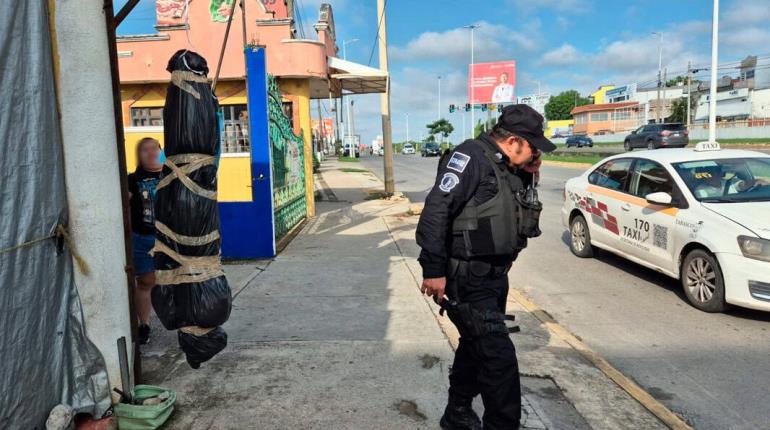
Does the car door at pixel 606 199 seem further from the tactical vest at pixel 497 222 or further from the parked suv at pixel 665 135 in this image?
the parked suv at pixel 665 135

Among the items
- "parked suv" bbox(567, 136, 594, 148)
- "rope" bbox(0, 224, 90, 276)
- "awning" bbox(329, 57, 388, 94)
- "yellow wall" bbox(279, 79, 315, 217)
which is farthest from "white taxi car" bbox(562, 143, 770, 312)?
"parked suv" bbox(567, 136, 594, 148)

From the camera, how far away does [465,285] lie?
278 centimetres

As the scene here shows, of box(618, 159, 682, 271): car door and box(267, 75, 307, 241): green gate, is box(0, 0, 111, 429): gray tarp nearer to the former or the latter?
box(267, 75, 307, 241): green gate

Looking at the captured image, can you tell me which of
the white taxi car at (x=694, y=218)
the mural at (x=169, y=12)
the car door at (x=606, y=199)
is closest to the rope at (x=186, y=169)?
the white taxi car at (x=694, y=218)

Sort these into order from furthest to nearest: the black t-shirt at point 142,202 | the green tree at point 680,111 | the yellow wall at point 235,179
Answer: the green tree at point 680,111 → the yellow wall at point 235,179 → the black t-shirt at point 142,202

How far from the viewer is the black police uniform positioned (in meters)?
2.65

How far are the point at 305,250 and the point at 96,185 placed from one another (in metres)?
5.35

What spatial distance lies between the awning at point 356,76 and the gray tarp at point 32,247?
9582 millimetres

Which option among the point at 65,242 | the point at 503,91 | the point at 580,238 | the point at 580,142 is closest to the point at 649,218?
the point at 580,238

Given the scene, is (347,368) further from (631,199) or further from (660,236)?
(631,199)

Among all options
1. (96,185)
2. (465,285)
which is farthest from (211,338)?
(465,285)

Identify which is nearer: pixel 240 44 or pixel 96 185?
pixel 96 185

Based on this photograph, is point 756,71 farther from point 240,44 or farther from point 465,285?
point 465,285

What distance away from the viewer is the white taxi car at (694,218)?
479 cm
